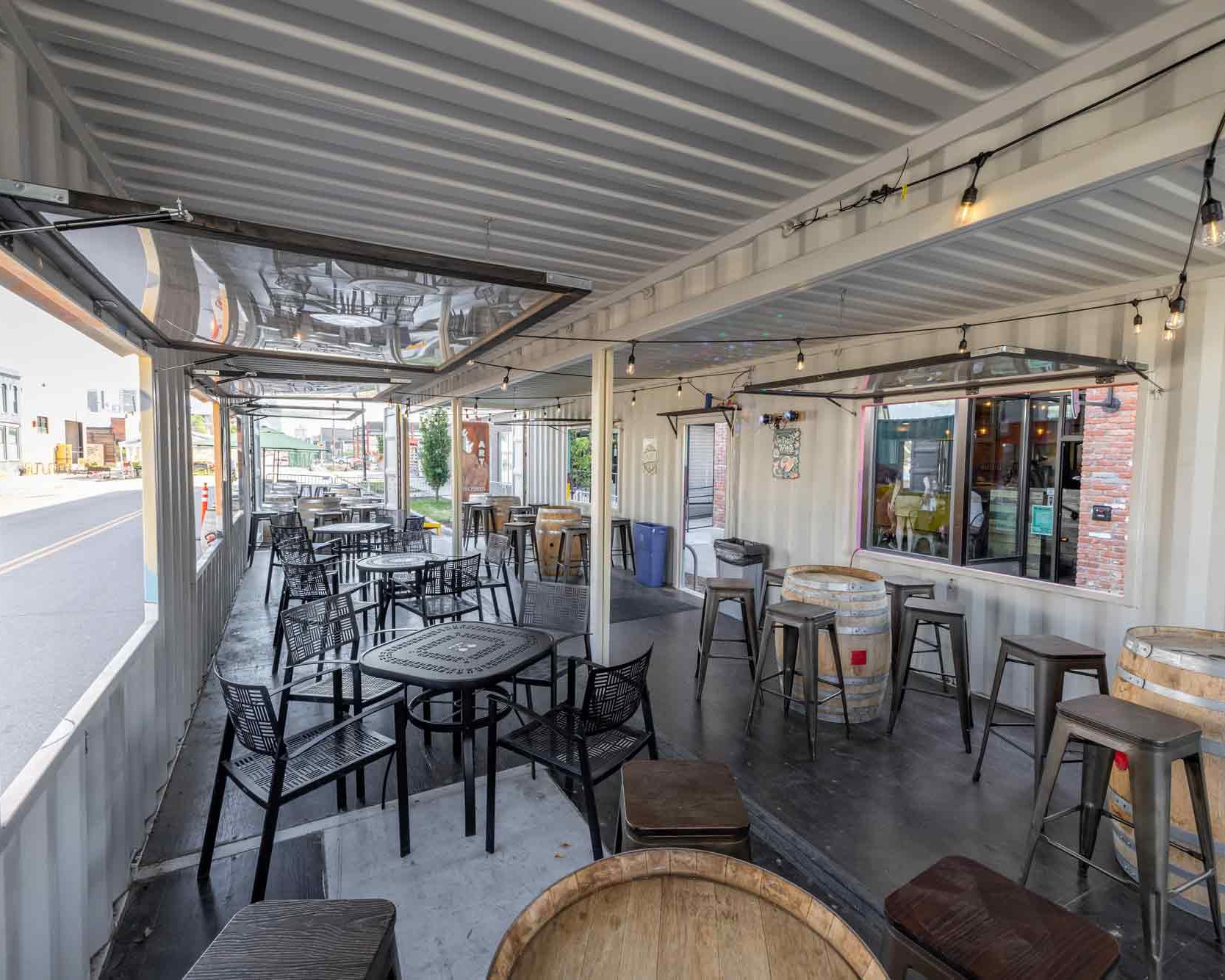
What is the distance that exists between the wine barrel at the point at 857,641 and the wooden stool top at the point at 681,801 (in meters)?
2.02

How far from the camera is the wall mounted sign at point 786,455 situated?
5898 mm

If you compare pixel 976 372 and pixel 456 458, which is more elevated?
pixel 976 372

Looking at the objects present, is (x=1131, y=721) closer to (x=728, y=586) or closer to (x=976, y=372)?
(x=976, y=372)

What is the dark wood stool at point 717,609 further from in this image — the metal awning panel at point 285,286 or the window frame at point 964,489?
the metal awning panel at point 285,286

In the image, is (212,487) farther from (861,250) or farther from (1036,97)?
(1036,97)

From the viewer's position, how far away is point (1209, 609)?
3367mm

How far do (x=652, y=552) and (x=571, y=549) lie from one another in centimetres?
112

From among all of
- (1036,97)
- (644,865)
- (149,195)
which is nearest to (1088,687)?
(1036,97)

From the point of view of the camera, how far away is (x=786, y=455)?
601 cm

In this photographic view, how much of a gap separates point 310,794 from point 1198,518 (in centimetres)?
512

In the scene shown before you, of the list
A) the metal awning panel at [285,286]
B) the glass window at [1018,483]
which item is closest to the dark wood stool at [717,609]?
the glass window at [1018,483]

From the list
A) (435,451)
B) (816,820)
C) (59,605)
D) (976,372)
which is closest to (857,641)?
(816,820)

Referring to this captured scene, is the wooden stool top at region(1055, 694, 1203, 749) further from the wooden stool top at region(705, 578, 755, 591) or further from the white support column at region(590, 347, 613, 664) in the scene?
the white support column at region(590, 347, 613, 664)

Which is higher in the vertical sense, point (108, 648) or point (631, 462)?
point (631, 462)
